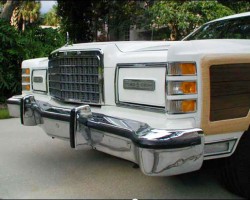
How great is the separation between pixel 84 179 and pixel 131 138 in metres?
1.28

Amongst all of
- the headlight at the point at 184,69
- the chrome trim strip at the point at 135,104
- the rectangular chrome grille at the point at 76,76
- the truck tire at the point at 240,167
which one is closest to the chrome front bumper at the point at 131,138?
the chrome trim strip at the point at 135,104

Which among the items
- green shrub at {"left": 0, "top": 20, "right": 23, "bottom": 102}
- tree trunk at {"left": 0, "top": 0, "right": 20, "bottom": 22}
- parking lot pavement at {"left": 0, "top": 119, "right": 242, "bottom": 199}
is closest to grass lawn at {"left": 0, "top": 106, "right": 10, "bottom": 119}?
green shrub at {"left": 0, "top": 20, "right": 23, "bottom": 102}

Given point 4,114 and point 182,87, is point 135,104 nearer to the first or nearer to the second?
point 182,87

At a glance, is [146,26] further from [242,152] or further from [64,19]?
[242,152]

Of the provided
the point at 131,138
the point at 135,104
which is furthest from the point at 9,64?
the point at 131,138

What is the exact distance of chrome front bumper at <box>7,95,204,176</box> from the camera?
2842 mm

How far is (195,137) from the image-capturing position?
9.45ft

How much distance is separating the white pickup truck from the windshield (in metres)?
0.99

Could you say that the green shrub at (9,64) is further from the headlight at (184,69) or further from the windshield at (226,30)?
the headlight at (184,69)

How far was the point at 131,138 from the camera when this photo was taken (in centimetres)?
301

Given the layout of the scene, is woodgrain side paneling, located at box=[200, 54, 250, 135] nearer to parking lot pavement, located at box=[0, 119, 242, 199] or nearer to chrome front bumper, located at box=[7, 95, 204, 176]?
chrome front bumper, located at box=[7, 95, 204, 176]

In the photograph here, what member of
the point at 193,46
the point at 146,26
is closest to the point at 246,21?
the point at 193,46

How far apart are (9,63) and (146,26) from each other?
612 cm

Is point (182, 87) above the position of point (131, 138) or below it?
above
